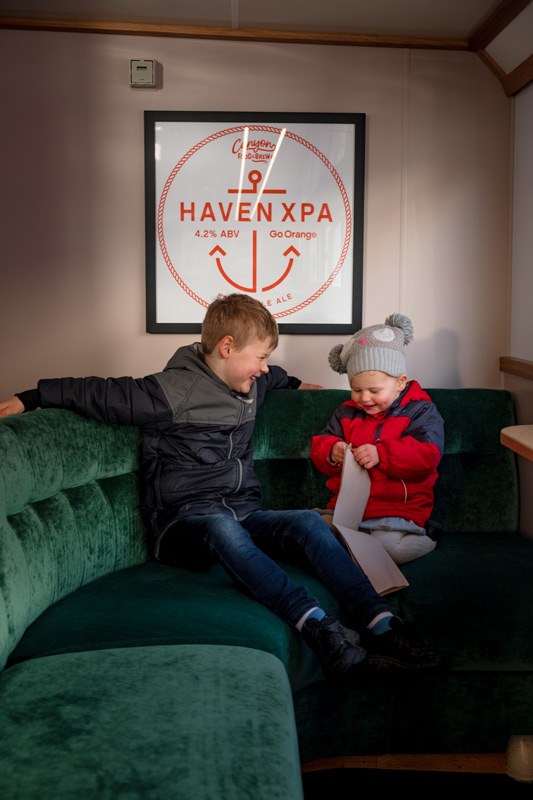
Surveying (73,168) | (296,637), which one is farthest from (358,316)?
(296,637)

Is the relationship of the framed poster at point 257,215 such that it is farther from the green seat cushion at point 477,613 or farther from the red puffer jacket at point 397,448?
the green seat cushion at point 477,613

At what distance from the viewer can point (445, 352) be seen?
280 cm

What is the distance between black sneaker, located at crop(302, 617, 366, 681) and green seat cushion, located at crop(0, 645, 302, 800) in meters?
0.29

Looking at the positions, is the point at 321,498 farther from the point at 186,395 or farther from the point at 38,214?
the point at 38,214

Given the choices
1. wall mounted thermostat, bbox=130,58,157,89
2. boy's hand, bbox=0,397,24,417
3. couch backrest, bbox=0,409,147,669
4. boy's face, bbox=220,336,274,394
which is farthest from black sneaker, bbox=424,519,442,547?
wall mounted thermostat, bbox=130,58,157,89

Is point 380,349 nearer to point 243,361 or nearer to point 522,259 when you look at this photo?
point 243,361

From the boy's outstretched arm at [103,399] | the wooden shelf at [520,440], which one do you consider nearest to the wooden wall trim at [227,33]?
the boy's outstretched arm at [103,399]

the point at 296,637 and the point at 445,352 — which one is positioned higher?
the point at 445,352

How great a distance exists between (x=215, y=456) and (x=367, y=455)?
0.47 meters

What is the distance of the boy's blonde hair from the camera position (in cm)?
212

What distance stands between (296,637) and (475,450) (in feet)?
3.52

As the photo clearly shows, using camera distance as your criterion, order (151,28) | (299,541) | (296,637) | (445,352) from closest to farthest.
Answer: (296,637)
(299,541)
(151,28)
(445,352)

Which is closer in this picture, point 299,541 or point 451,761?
point 451,761

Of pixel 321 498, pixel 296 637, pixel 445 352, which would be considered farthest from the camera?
pixel 445 352
